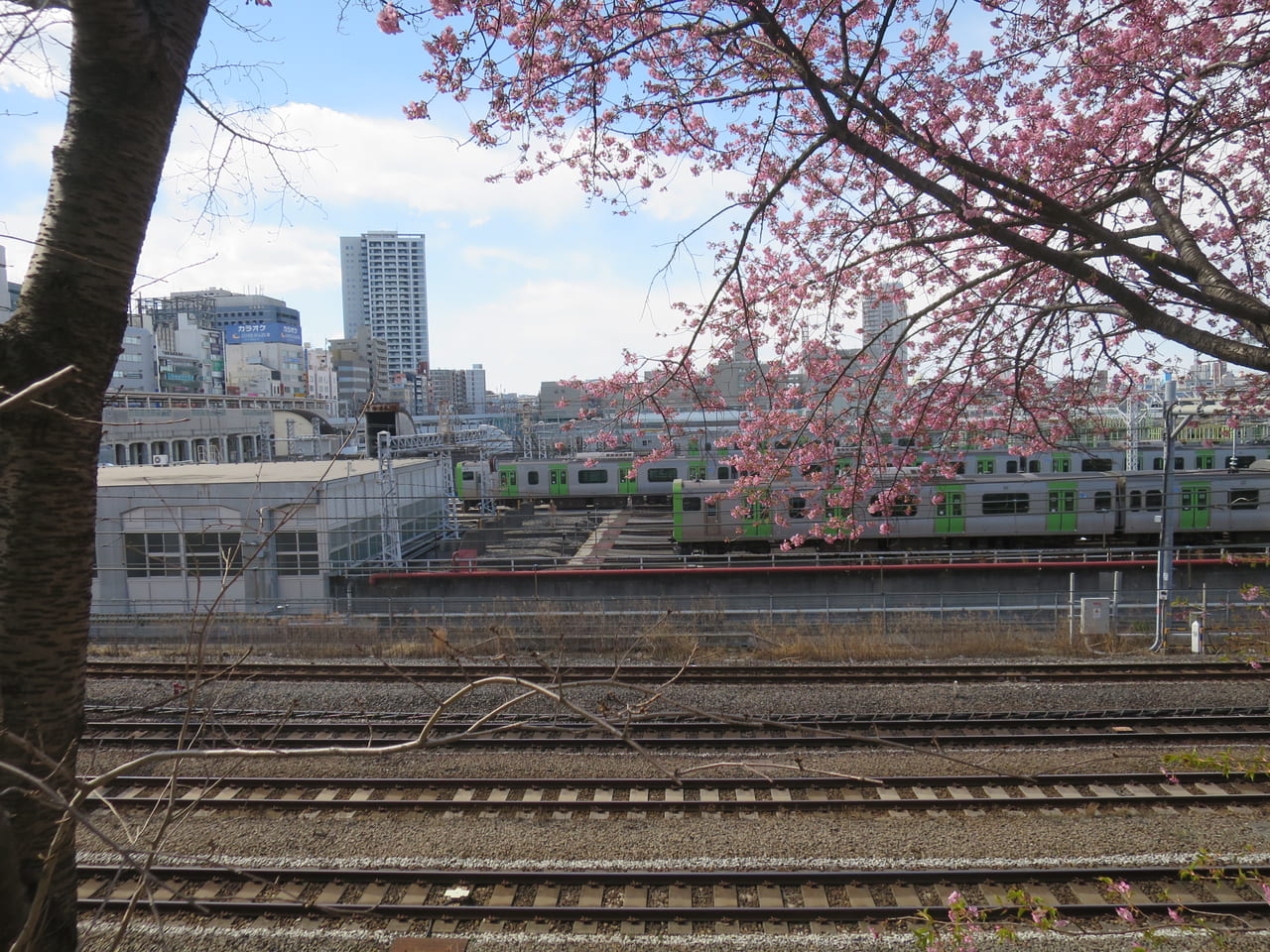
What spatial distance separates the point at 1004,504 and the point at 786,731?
16.6 metres

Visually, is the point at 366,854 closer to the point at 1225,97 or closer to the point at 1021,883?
the point at 1021,883

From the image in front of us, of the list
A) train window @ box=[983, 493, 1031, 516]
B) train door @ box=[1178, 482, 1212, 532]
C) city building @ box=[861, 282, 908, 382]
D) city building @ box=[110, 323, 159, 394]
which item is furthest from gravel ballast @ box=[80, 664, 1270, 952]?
city building @ box=[110, 323, 159, 394]

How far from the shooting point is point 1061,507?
2222 cm

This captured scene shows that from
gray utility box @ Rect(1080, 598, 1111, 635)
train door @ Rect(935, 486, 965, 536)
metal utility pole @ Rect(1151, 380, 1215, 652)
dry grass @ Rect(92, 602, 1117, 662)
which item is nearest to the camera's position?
metal utility pole @ Rect(1151, 380, 1215, 652)

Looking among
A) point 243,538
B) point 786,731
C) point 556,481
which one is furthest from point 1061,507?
point 243,538

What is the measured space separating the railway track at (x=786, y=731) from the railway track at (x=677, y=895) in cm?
217

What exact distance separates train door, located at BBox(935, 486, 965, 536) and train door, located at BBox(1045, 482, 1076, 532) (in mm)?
2498

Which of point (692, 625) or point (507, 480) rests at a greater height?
point (507, 480)

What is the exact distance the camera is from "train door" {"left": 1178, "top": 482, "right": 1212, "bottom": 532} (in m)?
22.3

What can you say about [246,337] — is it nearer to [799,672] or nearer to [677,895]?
[799,672]

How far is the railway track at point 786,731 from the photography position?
8.27 m

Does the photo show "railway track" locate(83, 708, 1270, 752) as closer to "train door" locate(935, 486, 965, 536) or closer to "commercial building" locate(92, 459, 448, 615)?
"commercial building" locate(92, 459, 448, 615)

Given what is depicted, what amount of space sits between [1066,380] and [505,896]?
5973 millimetres

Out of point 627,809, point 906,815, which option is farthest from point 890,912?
point 627,809
